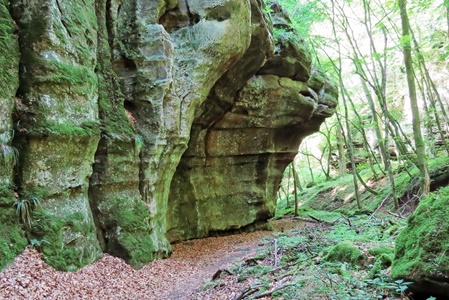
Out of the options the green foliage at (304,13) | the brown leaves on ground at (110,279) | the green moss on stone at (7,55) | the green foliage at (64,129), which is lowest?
the brown leaves on ground at (110,279)

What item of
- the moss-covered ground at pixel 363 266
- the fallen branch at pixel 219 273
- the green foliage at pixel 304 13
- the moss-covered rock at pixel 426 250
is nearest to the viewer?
the moss-covered rock at pixel 426 250

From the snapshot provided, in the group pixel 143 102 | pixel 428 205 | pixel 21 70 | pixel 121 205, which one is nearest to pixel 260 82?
pixel 143 102

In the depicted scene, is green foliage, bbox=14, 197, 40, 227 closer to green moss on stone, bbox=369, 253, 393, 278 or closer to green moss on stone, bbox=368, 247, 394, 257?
green moss on stone, bbox=369, 253, 393, 278

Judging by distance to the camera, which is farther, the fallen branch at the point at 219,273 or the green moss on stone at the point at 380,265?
the fallen branch at the point at 219,273

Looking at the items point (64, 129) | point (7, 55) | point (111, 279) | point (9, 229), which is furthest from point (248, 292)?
point (7, 55)

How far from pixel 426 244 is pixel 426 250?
0.31 feet

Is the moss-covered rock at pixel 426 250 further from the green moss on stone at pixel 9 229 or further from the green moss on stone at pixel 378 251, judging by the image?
the green moss on stone at pixel 9 229

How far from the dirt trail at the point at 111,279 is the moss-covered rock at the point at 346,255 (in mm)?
2921

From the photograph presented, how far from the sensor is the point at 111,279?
7551 millimetres

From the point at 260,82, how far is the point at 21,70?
36.4 ft

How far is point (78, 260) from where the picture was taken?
7340 mm

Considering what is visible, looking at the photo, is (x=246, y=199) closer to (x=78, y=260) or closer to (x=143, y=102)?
(x=143, y=102)

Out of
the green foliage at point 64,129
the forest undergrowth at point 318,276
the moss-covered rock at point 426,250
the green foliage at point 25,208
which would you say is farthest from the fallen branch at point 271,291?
the green foliage at point 64,129

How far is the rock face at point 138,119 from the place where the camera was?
7121 millimetres
